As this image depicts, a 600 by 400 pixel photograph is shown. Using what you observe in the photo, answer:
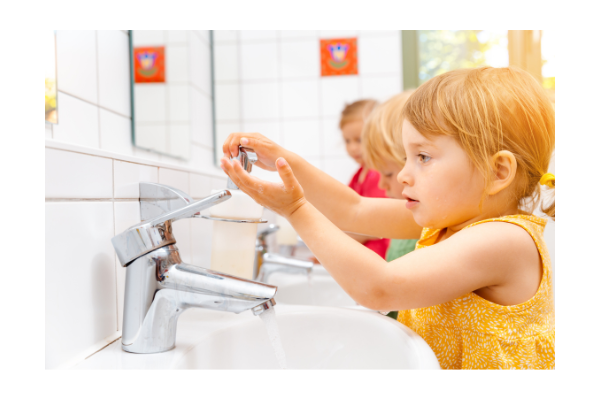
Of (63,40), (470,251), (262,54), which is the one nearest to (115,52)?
(63,40)

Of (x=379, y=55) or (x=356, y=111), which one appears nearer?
(x=356, y=111)

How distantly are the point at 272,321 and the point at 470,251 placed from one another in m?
0.25

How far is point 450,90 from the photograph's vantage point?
0.59m

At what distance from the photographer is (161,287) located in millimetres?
506

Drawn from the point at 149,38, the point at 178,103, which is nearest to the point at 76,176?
the point at 149,38

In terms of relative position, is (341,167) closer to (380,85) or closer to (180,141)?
(380,85)

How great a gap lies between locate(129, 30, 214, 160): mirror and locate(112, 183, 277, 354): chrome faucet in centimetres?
37

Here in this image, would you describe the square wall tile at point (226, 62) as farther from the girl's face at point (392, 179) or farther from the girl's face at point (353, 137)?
the girl's face at point (392, 179)

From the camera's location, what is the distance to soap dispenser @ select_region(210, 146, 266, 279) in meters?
0.55

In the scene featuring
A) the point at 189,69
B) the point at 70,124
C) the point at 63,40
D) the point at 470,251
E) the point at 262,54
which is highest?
the point at 262,54

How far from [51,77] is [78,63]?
3.4 inches

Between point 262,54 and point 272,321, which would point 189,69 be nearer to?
point 262,54

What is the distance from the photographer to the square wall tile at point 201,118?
140 cm

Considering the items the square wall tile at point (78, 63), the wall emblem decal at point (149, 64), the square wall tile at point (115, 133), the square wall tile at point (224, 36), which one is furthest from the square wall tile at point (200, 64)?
the square wall tile at point (78, 63)
